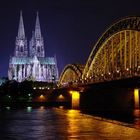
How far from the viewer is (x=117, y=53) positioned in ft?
398

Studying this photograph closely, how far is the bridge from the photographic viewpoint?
317ft

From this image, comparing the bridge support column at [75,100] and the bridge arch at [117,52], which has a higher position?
the bridge arch at [117,52]

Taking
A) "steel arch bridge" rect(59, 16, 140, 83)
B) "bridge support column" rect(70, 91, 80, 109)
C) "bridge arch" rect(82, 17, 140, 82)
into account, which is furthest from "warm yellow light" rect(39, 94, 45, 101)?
"bridge support column" rect(70, 91, 80, 109)

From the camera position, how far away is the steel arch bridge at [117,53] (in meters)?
102

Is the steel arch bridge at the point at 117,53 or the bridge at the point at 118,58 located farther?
the steel arch bridge at the point at 117,53

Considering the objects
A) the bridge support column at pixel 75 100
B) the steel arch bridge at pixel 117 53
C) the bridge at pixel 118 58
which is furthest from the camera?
the bridge support column at pixel 75 100

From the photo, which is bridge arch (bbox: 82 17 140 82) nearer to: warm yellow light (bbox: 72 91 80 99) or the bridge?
the bridge

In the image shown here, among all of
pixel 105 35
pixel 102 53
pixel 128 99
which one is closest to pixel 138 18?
pixel 105 35

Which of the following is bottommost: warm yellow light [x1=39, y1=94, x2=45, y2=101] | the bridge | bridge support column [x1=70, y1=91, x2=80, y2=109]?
bridge support column [x1=70, y1=91, x2=80, y2=109]

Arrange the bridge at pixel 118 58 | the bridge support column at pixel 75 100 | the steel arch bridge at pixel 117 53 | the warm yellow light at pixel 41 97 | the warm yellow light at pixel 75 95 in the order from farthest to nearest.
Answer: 1. the warm yellow light at pixel 41 97
2. the warm yellow light at pixel 75 95
3. the bridge support column at pixel 75 100
4. the steel arch bridge at pixel 117 53
5. the bridge at pixel 118 58

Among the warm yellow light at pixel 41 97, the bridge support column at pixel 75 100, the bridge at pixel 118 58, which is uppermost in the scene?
the bridge at pixel 118 58

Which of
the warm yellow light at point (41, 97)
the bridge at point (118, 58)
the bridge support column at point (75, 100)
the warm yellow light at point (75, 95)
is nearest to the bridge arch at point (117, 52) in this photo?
the bridge at point (118, 58)

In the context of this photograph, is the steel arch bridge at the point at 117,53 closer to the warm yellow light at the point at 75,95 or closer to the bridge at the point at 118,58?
the bridge at the point at 118,58

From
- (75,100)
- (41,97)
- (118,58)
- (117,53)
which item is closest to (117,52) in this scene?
(117,53)
